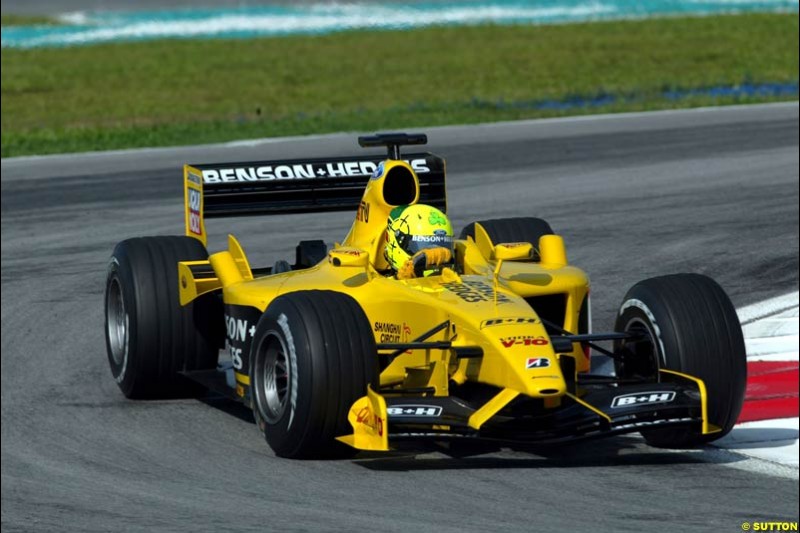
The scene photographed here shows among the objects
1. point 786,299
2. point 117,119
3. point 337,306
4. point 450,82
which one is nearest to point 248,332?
point 337,306

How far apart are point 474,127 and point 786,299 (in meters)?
10.9

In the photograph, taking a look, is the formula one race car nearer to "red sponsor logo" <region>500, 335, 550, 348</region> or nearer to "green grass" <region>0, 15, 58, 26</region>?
"red sponsor logo" <region>500, 335, 550, 348</region>

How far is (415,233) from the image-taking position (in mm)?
8852

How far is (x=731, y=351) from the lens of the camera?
8.31 meters

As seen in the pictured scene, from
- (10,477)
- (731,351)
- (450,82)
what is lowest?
(10,477)

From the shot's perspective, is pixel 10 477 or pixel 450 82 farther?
pixel 450 82

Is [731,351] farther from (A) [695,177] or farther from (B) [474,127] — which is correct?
(B) [474,127]

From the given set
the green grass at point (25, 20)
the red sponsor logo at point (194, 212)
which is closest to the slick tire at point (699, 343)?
the red sponsor logo at point (194, 212)

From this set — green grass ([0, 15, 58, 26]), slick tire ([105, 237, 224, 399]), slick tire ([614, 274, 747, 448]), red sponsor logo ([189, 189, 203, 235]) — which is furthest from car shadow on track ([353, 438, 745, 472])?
green grass ([0, 15, 58, 26])

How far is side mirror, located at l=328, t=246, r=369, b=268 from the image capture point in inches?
355

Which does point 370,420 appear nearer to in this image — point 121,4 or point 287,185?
point 287,185

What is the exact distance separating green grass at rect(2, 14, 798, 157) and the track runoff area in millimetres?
12194

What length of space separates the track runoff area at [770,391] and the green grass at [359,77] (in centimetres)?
1219

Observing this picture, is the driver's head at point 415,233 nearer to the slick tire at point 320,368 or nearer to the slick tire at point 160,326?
the slick tire at point 320,368
